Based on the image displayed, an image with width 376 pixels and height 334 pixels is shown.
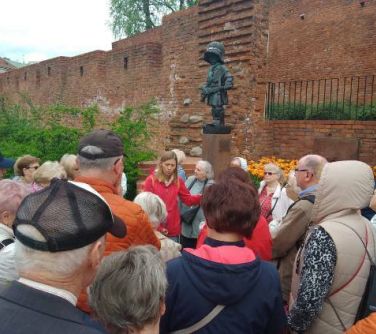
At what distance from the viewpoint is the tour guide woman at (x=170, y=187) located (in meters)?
4.41

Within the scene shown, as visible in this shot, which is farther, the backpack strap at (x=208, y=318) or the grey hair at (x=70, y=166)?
the grey hair at (x=70, y=166)

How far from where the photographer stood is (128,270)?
1551mm

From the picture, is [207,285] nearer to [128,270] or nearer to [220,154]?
[128,270]

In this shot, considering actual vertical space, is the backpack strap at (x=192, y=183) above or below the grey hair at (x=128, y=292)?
below

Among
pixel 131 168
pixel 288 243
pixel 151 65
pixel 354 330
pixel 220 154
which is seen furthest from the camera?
pixel 151 65

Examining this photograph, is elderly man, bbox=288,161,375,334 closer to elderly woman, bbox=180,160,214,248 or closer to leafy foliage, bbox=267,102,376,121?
elderly woman, bbox=180,160,214,248

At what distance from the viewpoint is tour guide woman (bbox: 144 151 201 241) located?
14.5 ft

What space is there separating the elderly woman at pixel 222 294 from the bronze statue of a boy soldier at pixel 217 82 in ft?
16.5

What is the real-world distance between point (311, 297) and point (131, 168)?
5516 millimetres

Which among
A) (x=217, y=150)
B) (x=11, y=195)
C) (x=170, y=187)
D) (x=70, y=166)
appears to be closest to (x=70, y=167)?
(x=70, y=166)

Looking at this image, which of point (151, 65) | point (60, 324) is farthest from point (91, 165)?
point (151, 65)

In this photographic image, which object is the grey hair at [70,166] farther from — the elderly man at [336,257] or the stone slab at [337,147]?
the stone slab at [337,147]

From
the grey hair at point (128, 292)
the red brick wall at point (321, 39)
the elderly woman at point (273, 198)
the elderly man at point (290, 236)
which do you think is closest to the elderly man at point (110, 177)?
the grey hair at point (128, 292)

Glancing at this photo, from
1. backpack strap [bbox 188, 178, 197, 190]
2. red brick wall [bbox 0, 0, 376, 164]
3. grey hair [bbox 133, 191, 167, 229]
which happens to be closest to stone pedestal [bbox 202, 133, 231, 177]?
backpack strap [bbox 188, 178, 197, 190]
